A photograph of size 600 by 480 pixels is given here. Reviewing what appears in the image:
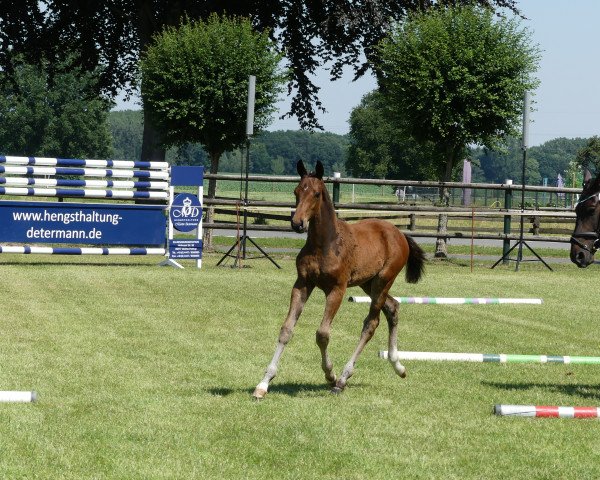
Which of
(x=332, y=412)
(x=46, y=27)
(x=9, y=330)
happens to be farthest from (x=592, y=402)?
(x=46, y=27)

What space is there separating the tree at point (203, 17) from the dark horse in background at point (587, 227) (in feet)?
68.0

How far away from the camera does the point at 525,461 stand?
22.5ft

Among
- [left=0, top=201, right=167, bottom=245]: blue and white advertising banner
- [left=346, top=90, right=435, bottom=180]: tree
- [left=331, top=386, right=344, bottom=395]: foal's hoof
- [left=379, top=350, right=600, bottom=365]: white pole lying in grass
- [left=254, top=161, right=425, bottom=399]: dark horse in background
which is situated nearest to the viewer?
[left=254, top=161, right=425, bottom=399]: dark horse in background

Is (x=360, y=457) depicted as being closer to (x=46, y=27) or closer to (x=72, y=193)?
(x=72, y=193)

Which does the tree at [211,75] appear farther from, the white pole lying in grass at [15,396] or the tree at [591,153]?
the tree at [591,153]

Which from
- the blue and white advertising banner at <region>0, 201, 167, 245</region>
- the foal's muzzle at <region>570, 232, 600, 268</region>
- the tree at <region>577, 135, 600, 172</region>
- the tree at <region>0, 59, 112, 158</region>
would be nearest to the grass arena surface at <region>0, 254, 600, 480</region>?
the foal's muzzle at <region>570, 232, 600, 268</region>

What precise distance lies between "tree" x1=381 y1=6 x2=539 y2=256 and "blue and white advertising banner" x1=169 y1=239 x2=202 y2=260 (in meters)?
6.96

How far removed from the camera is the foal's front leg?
8711 millimetres

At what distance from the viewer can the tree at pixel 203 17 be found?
30891 mm

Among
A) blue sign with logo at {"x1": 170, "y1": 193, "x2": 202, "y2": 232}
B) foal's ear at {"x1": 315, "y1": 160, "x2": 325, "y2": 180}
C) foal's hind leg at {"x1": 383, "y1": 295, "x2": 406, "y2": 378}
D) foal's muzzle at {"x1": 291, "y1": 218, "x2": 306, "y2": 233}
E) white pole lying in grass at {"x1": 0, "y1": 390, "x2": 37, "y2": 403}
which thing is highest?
foal's ear at {"x1": 315, "y1": 160, "x2": 325, "y2": 180}

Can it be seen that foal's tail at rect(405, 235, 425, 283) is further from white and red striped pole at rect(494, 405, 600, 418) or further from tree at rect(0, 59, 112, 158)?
tree at rect(0, 59, 112, 158)

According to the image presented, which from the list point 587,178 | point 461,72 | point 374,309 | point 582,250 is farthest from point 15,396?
point 461,72

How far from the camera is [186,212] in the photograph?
2211 centimetres

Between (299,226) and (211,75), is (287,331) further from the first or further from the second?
(211,75)
